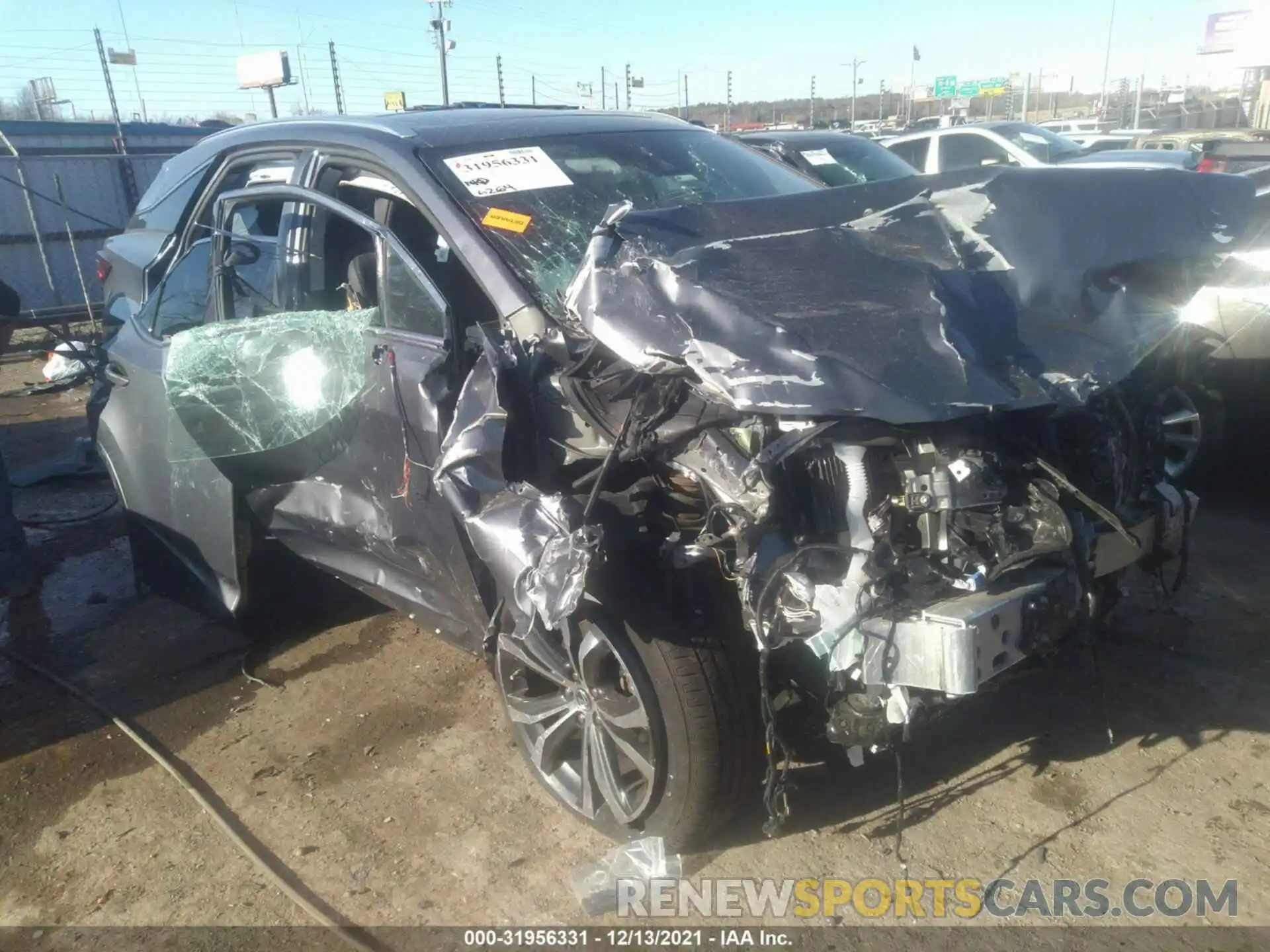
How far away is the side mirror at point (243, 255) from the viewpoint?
12.4ft

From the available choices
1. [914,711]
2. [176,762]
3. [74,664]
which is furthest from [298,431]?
[914,711]

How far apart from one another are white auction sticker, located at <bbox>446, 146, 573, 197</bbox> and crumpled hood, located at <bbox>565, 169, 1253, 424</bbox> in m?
0.67

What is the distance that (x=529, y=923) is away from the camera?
262 cm

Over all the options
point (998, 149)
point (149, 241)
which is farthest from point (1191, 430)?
point (998, 149)

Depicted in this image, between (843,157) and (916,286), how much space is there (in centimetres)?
693

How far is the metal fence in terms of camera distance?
11484 millimetres

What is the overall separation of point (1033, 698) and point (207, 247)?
140 inches

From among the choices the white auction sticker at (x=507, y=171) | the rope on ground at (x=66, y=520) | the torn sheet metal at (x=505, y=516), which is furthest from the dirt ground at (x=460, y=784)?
the white auction sticker at (x=507, y=171)

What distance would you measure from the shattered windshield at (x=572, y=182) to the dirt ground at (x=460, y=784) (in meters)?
1.62

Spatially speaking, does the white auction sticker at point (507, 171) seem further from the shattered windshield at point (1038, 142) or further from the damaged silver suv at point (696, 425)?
the shattered windshield at point (1038, 142)

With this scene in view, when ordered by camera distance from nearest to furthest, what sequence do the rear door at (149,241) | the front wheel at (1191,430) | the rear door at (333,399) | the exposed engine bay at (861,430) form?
the exposed engine bay at (861,430) → the rear door at (333,399) → the front wheel at (1191,430) → the rear door at (149,241)

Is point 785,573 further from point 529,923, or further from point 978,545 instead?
point 529,923

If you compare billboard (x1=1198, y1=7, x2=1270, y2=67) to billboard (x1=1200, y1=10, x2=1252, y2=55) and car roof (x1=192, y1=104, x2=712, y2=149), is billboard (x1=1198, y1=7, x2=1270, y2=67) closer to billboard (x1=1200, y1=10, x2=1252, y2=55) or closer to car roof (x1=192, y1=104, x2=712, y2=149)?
billboard (x1=1200, y1=10, x2=1252, y2=55)

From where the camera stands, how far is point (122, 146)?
1298 centimetres
